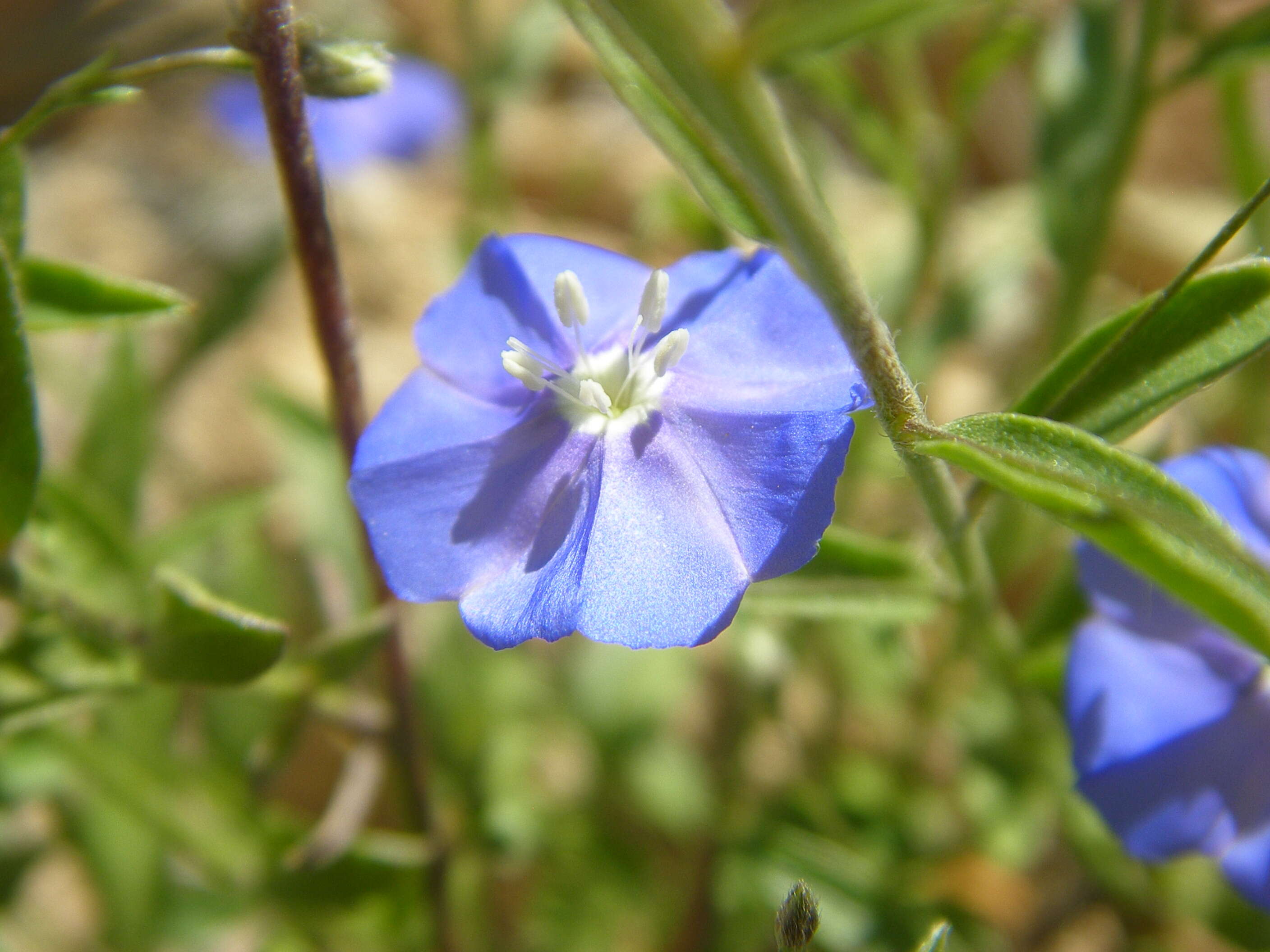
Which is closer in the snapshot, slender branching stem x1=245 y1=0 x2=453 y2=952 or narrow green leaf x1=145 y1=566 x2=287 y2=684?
slender branching stem x1=245 y1=0 x2=453 y2=952

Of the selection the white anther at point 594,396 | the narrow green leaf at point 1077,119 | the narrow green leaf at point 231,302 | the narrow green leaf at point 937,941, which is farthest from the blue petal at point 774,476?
the narrow green leaf at point 231,302

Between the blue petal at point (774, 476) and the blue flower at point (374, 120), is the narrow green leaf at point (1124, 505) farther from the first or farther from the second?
the blue flower at point (374, 120)

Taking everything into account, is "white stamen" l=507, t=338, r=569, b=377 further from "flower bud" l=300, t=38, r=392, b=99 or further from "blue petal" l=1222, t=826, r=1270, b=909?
"blue petal" l=1222, t=826, r=1270, b=909

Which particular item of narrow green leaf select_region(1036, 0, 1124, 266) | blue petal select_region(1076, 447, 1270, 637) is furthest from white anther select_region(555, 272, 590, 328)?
narrow green leaf select_region(1036, 0, 1124, 266)

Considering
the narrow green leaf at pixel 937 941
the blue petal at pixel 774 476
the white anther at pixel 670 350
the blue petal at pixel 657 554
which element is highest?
the white anther at pixel 670 350

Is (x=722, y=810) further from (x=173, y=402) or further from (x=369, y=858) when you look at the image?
(x=173, y=402)

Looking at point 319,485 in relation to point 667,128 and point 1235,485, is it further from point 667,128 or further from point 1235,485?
point 1235,485
